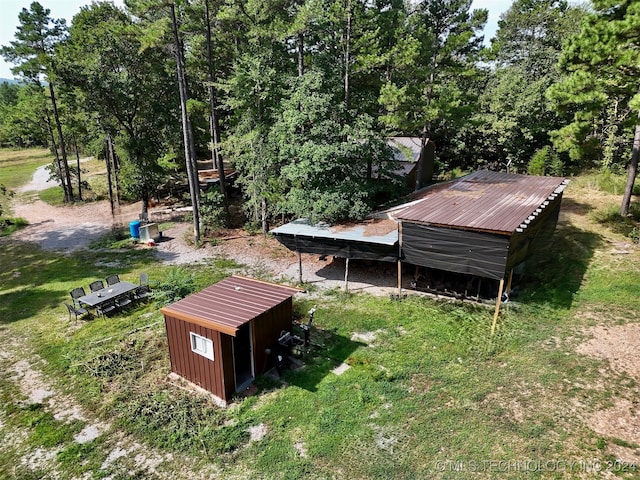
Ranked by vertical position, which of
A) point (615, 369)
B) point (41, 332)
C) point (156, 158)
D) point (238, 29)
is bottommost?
point (41, 332)

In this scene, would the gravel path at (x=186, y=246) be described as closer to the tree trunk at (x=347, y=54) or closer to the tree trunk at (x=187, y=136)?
the tree trunk at (x=187, y=136)

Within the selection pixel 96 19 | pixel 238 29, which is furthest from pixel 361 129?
pixel 96 19

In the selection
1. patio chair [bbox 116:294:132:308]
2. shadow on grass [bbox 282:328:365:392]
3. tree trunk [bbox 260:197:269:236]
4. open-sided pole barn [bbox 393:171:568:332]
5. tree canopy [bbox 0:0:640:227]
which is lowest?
shadow on grass [bbox 282:328:365:392]

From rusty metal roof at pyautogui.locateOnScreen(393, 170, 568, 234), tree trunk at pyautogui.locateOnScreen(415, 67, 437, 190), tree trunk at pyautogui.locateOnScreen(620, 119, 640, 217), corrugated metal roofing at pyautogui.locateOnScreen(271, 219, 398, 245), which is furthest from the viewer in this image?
tree trunk at pyautogui.locateOnScreen(415, 67, 437, 190)

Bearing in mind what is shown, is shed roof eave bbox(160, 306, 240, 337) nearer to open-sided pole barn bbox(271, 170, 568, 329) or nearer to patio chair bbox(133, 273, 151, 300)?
patio chair bbox(133, 273, 151, 300)

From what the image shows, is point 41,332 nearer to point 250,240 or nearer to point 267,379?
point 267,379

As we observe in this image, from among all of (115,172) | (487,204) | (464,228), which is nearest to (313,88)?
(487,204)

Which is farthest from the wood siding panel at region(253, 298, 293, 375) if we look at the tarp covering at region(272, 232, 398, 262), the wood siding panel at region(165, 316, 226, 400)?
the tarp covering at region(272, 232, 398, 262)
